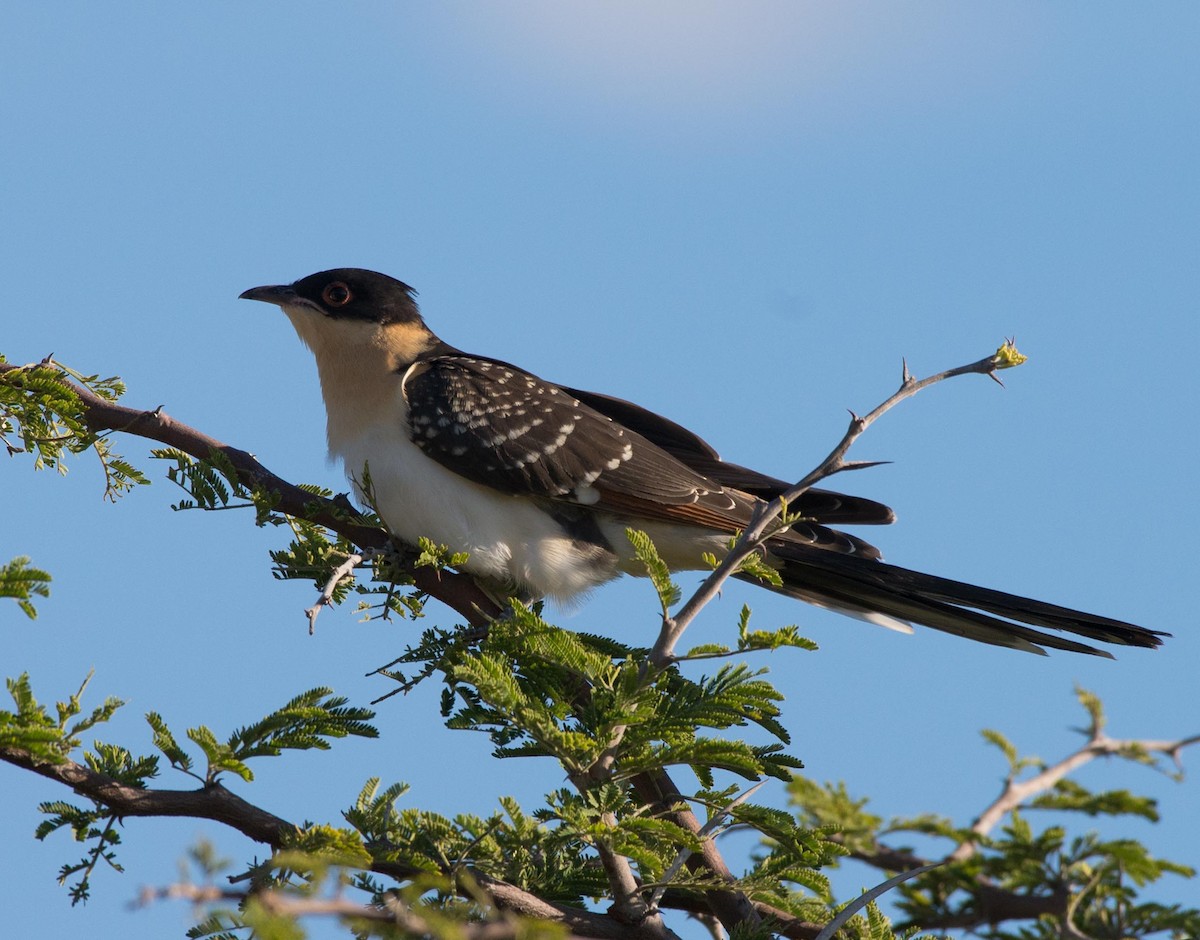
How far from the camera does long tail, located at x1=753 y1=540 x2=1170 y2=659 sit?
4.66 m

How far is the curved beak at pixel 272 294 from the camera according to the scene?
278 inches

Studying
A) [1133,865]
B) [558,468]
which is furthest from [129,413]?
[1133,865]

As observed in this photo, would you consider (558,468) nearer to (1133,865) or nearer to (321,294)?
(321,294)

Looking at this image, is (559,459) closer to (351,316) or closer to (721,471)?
(721,471)

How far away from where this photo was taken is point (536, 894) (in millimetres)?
3553

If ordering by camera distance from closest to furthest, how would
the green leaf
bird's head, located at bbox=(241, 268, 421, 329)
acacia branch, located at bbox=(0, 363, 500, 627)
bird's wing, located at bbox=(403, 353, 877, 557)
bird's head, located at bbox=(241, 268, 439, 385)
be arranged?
the green leaf → acacia branch, located at bbox=(0, 363, 500, 627) → bird's wing, located at bbox=(403, 353, 877, 557) → bird's head, located at bbox=(241, 268, 439, 385) → bird's head, located at bbox=(241, 268, 421, 329)

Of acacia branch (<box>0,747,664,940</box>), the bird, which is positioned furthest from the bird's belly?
acacia branch (<box>0,747,664,940</box>)

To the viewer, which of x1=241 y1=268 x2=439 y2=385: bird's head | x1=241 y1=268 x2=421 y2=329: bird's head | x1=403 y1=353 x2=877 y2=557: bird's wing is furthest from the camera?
x1=241 y1=268 x2=421 y2=329: bird's head

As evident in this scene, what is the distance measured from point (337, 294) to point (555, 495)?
198 cm

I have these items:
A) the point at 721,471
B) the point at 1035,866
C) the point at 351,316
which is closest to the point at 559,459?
the point at 721,471

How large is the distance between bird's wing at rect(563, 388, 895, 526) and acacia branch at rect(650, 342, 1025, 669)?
2871 mm

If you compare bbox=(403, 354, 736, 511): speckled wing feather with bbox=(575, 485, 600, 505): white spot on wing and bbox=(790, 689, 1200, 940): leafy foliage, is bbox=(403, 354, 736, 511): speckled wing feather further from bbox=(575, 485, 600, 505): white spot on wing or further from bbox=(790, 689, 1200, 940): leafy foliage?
bbox=(790, 689, 1200, 940): leafy foliage

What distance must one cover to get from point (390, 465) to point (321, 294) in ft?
5.08

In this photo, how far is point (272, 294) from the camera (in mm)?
7113
